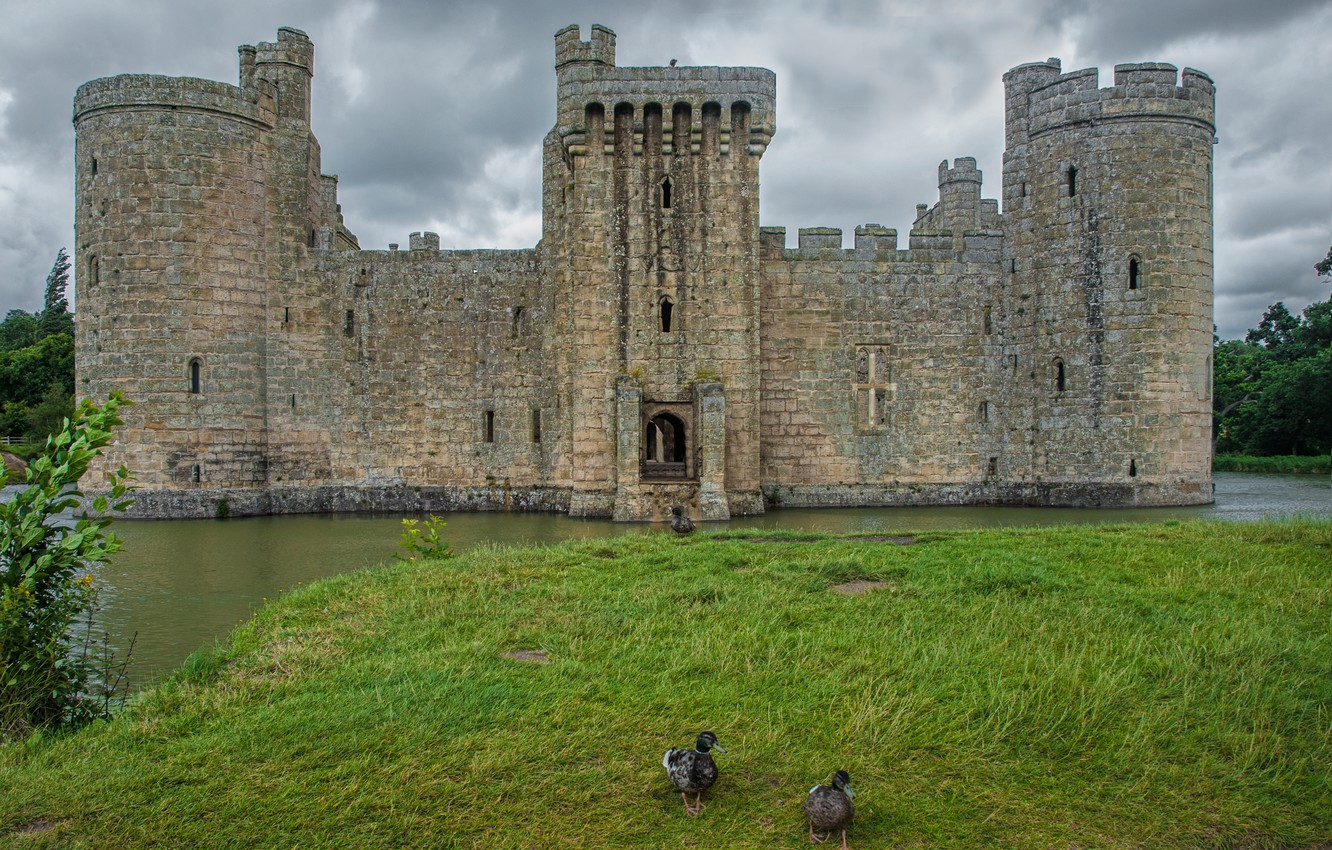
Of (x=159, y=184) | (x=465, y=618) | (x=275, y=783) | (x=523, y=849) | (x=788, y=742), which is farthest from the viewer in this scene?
(x=159, y=184)

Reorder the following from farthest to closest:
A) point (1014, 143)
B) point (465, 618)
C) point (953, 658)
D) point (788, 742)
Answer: point (1014, 143)
point (465, 618)
point (953, 658)
point (788, 742)

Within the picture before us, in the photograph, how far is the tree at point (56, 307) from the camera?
183 feet

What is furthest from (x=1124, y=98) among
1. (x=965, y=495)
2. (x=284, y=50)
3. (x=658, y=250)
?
(x=284, y=50)

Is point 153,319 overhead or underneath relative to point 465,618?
overhead

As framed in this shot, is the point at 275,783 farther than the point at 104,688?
No

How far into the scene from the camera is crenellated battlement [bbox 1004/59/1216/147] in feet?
70.2

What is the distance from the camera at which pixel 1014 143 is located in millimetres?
22906

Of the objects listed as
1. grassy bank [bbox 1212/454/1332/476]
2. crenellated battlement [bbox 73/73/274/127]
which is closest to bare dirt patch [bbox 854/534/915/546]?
crenellated battlement [bbox 73/73/274/127]

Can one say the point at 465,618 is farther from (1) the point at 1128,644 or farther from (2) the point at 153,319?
(2) the point at 153,319

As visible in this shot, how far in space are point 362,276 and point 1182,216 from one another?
67.7 feet

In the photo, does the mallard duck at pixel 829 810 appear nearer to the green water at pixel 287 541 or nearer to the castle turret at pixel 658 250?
the green water at pixel 287 541

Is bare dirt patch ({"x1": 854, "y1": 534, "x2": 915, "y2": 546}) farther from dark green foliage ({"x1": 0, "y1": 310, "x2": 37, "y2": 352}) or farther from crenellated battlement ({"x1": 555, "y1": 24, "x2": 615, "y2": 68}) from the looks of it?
dark green foliage ({"x1": 0, "y1": 310, "x2": 37, "y2": 352})

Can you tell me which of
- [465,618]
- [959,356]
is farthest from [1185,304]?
[465,618]

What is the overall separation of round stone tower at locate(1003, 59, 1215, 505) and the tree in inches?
2110
